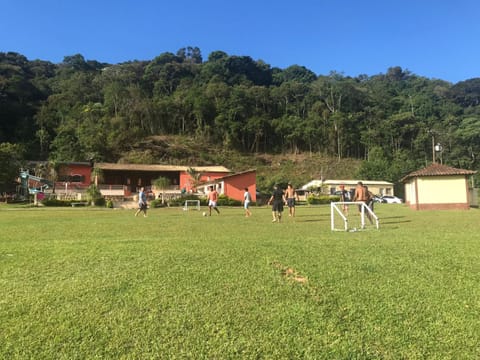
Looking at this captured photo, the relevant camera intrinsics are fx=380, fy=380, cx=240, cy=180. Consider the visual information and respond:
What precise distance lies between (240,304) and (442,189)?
870 inches

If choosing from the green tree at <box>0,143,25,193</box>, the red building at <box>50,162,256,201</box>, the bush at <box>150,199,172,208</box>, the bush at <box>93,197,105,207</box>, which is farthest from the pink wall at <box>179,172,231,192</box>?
the green tree at <box>0,143,25,193</box>

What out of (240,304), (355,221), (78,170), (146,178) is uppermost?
(78,170)

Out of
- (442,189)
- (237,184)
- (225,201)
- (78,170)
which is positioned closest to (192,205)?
(225,201)

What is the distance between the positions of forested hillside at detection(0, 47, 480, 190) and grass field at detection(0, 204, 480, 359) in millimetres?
51783

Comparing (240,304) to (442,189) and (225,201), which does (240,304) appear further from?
(225,201)

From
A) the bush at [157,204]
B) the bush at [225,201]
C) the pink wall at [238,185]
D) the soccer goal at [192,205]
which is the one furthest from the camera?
the pink wall at [238,185]

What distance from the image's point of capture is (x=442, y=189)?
22703mm

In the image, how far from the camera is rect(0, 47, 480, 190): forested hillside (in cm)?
6319

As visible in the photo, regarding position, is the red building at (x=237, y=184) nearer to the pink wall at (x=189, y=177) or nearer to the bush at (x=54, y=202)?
the pink wall at (x=189, y=177)

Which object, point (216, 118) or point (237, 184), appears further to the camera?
point (216, 118)

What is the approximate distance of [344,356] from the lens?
3236 mm

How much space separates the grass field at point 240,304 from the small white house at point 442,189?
17478 millimetres

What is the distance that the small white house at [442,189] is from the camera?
22.5 metres

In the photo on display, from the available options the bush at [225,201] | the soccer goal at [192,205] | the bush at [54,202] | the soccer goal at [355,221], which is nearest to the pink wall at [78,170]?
the bush at [54,202]
